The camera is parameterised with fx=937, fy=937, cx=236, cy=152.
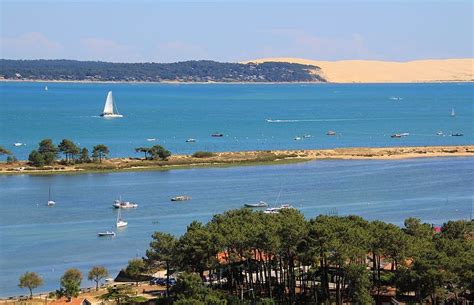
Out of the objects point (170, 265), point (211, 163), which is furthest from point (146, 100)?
point (170, 265)

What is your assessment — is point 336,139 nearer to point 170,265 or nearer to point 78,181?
point 78,181

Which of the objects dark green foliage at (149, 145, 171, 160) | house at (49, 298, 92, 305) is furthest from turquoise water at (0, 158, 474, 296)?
dark green foliage at (149, 145, 171, 160)

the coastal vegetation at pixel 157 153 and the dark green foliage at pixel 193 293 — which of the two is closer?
the dark green foliage at pixel 193 293

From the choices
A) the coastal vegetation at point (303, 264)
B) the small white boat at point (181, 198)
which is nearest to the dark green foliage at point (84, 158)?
the small white boat at point (181, 198)

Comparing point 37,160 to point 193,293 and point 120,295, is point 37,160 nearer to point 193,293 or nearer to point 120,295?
point 120,295

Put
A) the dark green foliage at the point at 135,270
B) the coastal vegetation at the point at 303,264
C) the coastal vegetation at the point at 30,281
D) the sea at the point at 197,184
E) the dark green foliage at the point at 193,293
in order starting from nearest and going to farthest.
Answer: the dark green foliage at the point at 193,293
the coastal vegetation at the point at 303,264
the coastal vegetation at the point at 30,281
the dark green foliage at the point at 135,270
the sea at the point at 197,184

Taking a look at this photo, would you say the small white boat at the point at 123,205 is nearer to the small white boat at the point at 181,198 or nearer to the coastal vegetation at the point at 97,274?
the small white boat at the point at 181,198

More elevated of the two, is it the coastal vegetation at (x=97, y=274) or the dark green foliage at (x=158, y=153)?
the dark green foliage at (x=158, y=153)

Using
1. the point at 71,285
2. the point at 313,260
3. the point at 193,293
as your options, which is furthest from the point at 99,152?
the point at 193,293
